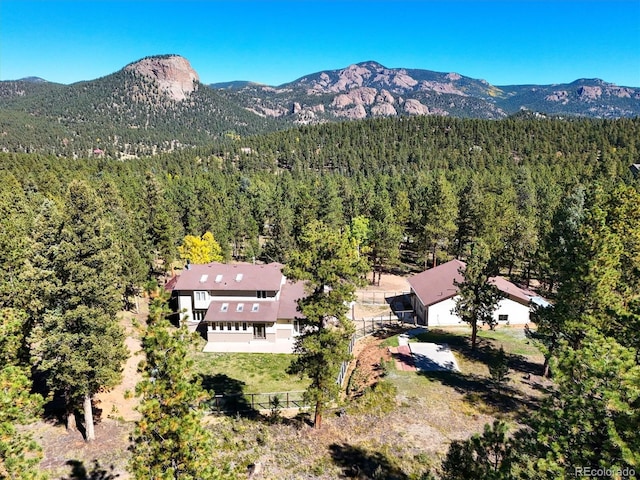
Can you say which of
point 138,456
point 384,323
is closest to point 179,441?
point 138,456

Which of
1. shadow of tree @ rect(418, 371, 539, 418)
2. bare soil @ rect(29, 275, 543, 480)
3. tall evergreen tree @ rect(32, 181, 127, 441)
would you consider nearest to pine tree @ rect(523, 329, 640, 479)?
bare soil @ rect(29, 275, 543, 480)

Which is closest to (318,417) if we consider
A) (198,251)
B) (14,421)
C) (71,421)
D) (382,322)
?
(71,421)

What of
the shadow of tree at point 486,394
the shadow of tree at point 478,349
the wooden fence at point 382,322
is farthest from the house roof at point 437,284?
the shadow of tree at point 486,394

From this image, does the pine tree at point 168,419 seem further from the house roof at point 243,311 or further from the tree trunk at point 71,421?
the house roof at point 243,311

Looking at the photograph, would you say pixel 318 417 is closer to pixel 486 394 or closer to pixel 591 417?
pixel 486 394

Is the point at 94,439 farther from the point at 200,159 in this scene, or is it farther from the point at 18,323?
the point at 200,159
